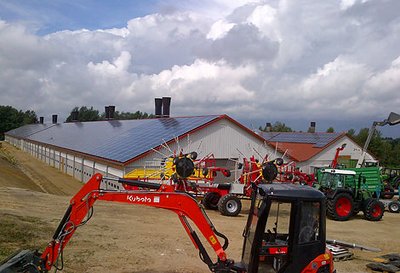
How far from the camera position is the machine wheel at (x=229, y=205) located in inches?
790

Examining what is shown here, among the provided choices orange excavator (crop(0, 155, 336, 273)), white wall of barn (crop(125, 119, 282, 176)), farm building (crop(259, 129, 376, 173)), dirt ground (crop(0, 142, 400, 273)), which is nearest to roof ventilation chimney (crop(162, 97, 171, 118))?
farm building (crop(259, 129, 376, 173))

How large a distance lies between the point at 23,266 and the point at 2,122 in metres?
132

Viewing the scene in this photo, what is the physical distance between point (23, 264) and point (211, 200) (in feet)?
50.2

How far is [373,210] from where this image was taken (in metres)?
20.8

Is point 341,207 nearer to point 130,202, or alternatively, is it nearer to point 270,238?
point 270,238

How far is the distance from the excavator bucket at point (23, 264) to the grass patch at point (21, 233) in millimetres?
3461

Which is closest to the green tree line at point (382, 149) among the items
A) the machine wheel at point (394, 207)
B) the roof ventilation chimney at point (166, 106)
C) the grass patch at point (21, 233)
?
the roof ventilation chimney at point (166, 106)

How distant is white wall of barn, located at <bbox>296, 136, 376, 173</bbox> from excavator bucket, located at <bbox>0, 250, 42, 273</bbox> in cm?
3199

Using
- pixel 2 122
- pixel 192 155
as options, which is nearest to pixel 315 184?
pixel 192 155

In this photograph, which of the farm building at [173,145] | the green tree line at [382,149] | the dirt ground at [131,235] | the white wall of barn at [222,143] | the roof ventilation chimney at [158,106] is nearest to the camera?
the dirt ground at [131,235]

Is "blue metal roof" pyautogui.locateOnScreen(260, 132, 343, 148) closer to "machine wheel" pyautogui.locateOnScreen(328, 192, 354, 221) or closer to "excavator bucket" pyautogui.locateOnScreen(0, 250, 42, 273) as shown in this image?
"machine wheel" pyautogui.locateOnScreen(328, 192, 354, 221)

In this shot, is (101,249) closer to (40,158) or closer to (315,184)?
(315,184)

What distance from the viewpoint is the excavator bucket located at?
6.62m

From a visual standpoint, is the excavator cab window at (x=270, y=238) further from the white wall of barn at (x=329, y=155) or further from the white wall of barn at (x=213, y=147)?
the white wall of barn at (x=329, y=155)
